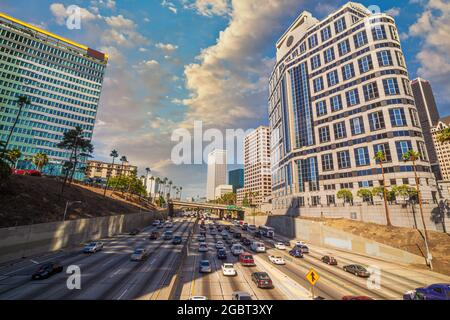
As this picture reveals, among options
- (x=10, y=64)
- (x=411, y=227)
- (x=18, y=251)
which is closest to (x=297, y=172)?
(x=411, y=227)

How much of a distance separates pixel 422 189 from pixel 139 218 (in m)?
91.1

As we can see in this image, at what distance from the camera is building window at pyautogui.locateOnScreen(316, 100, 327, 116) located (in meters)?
88.3

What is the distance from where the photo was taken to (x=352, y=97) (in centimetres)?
7956

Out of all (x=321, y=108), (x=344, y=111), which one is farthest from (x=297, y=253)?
(x=321, y=108)

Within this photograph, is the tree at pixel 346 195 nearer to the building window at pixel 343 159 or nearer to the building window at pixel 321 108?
the building window at pixel 343 159

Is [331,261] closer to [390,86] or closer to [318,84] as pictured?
[390,86]

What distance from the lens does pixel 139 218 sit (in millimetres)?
Result: 88125

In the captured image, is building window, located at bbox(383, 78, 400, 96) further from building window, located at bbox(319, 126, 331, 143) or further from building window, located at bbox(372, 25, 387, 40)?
building window, located at bbox(319, 126, 331, 143)

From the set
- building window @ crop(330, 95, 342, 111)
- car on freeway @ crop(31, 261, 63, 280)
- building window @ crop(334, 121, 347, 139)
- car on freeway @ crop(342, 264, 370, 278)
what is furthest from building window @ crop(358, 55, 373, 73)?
car on freeway @ crop(31, 261, 63, 280)

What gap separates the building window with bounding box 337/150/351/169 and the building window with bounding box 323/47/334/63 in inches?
1477

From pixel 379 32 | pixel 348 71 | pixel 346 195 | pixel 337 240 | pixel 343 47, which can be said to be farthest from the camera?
pixel 343 47

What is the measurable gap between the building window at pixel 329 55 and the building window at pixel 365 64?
40.9 ft

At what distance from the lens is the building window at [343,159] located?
78.0 metres

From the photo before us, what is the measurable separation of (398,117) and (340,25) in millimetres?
43885
